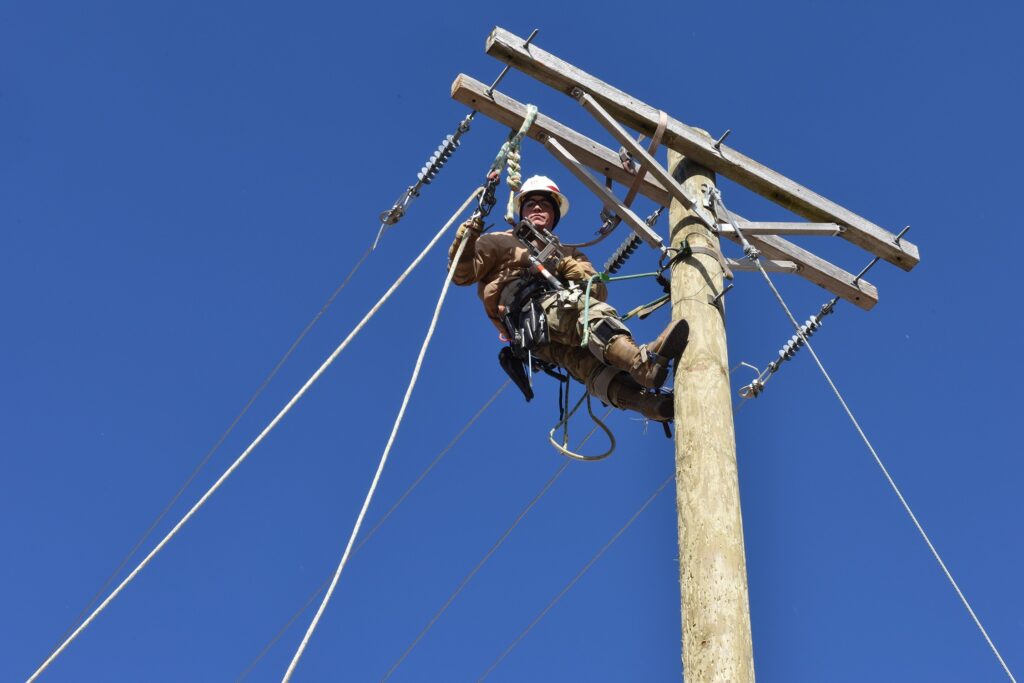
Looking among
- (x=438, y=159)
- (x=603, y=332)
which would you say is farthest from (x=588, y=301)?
(x=438, y=159)

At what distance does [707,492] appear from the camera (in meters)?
4.84

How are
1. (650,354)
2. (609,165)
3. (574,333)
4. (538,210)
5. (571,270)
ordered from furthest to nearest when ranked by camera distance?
1. (538,210)
2. (571,270)
3. (609,165)
4. (574,333)
5. (650,354)

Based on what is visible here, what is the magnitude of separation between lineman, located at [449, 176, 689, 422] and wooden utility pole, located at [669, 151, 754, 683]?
0.69ft

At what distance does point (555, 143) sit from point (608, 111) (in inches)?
11.6

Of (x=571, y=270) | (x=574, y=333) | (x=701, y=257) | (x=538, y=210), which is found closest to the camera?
(x=701, y=257)

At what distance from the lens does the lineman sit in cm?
568

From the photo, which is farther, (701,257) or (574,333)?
(574,333)

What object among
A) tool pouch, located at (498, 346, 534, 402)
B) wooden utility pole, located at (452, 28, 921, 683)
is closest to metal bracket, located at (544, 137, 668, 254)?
wooden utility pole, located at (452, 28, 921, 683)

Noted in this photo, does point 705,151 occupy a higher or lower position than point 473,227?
higher

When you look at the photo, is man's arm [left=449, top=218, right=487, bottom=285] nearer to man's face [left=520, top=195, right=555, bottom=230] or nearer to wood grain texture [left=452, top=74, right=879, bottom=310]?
man's face [left=520, top=195, right=555, bottom=230]

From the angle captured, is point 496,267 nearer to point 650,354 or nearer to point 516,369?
point 516,369

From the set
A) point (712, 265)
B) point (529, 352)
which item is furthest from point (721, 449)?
point (529, 352)

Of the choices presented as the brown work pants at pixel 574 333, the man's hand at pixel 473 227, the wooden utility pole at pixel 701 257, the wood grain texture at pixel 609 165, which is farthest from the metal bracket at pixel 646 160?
the man's hand at pixel 473 227

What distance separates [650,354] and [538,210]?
163 cm
